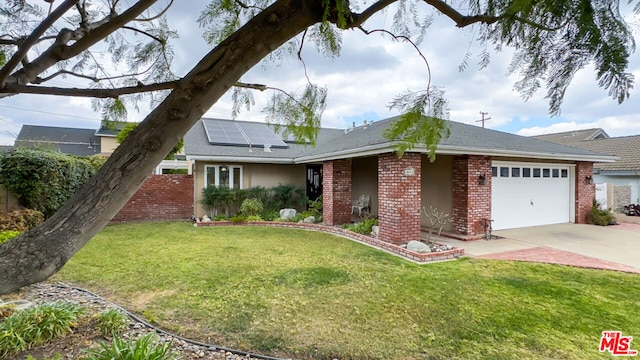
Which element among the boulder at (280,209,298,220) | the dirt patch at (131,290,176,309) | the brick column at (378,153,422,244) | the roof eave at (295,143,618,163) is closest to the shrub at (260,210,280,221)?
the boulder at (280,209,298,220)

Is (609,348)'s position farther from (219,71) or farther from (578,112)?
(219,71)

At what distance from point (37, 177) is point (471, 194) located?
12750mm

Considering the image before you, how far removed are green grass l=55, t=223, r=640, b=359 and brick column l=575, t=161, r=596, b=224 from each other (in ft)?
25.3

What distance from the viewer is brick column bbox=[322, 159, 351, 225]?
38.3 feet

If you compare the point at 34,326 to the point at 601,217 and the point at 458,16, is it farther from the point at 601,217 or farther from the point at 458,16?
the point at 601,217

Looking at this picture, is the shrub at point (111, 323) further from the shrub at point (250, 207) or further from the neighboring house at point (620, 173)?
the neighboring house at point (620, 173)

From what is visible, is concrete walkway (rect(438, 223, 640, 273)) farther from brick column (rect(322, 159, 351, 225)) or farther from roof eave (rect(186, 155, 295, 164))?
roof eave (rect(186, 155, 295, 164))

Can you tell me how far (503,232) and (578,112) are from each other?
9.90 metres

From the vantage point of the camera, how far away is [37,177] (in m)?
8.94

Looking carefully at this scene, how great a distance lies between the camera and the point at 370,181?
45.7ft

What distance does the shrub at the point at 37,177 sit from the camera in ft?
28.1

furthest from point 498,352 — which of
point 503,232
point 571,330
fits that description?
point 503,232

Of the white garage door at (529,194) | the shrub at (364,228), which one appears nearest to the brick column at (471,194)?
the white garage door at (529,194)

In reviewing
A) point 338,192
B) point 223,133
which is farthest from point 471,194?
point 223,133
